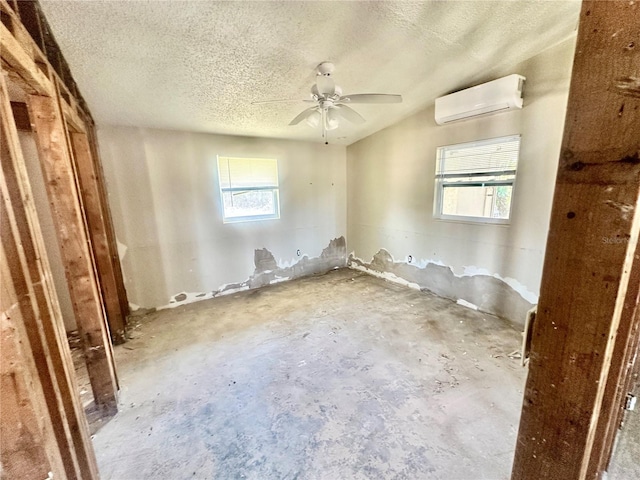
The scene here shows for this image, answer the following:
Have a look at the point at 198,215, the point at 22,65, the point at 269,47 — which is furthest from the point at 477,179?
the point at 22,65

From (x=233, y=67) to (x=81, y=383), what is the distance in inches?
113

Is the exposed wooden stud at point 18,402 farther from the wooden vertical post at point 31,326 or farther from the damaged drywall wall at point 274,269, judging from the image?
the damaged drywall wall at point 274,269

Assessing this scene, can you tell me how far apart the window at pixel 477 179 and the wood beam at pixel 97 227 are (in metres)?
3.86

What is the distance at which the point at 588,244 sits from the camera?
0.54 metres

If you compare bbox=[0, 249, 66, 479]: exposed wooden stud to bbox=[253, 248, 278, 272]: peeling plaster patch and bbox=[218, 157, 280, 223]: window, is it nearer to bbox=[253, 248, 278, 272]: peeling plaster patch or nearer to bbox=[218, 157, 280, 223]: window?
bbox=[218, 157, 280, 223]: window

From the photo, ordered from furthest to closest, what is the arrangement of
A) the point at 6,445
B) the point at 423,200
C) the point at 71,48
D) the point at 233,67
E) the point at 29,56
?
1. the point at 423,200
2. the point at 233,67
3. the point at 71,48
4. the point at 29,56
5. the point at 6,445

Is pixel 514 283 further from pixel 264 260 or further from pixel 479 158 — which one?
pixel 264 260

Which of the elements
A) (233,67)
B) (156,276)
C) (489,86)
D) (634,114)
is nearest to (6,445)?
(634,114)

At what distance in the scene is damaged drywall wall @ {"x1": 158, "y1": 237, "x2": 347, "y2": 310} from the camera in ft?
12.4

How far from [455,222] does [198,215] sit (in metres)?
3.44

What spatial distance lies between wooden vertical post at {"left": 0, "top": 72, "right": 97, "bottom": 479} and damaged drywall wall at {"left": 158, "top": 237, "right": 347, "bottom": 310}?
8.64 ft

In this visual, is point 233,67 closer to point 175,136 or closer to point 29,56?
point 29,56

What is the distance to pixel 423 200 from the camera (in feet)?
12.3

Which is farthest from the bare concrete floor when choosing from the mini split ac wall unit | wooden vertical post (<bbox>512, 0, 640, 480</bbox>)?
the mini split ac wall unit
